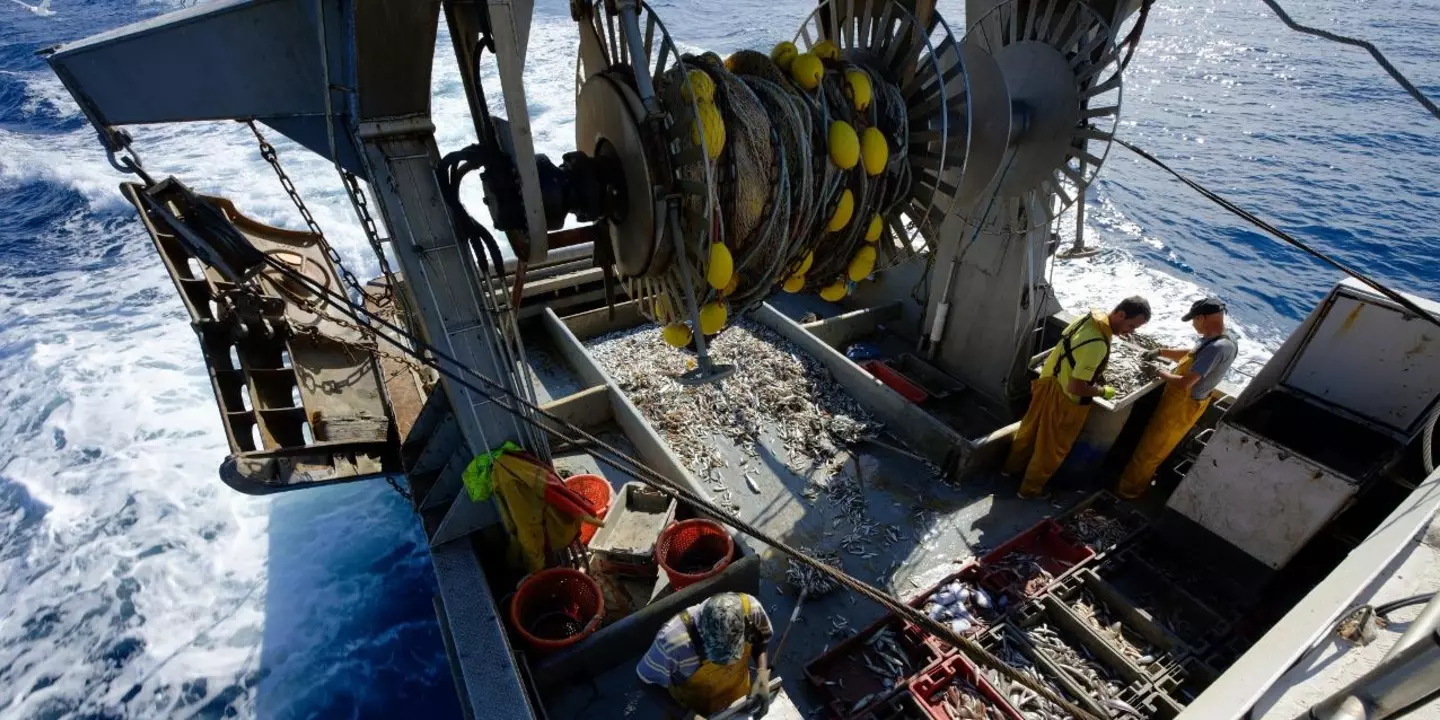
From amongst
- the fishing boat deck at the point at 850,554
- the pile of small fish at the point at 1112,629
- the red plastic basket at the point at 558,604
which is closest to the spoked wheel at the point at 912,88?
the fishing boat deck at the point at 850,554

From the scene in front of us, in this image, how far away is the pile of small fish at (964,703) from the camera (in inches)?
192

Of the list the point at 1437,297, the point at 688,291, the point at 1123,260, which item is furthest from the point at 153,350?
the point at 1437,297

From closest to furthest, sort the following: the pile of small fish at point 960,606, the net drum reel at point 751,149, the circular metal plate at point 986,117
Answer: the net drum reel at point 751,149
the circular metal plate at point 986,117
the pile of small fish at point 960,606

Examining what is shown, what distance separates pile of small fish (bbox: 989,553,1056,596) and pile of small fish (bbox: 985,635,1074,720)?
23.5 inches

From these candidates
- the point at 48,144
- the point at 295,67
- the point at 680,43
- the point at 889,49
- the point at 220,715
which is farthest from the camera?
the point at 680,43

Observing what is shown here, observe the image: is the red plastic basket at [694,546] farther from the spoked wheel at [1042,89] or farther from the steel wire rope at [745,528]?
the spoked wheel at [1042,89]

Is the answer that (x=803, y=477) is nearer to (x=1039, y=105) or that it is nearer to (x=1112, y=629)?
(x=1112, y=629)

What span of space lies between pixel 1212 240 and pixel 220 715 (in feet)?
67.3

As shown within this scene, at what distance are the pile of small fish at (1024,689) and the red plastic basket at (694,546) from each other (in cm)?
232

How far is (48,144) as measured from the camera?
2012 cm

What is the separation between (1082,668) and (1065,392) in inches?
94.9

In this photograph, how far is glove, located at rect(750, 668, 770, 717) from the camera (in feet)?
13.4

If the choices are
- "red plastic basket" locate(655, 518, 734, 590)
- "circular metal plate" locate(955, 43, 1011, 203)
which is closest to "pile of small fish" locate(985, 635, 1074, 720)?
"red plastic basket" locate(655, 518, 734, 590)

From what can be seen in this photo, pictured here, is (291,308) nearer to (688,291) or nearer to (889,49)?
(688,291)
